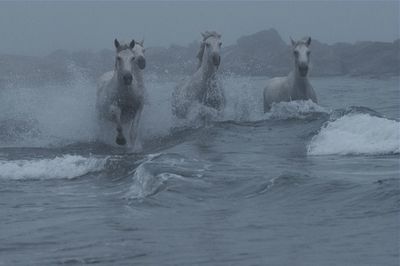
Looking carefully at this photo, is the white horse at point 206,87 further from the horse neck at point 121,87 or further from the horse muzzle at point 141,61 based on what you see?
the horse neck at point 121,87

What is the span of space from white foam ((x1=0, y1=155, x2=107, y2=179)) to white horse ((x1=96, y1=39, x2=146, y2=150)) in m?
1.05

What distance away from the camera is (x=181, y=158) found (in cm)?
1331

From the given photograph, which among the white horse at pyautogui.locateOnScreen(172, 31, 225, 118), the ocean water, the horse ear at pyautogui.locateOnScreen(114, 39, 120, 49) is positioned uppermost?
the horse ear at pyautogui.locateOnScreen(114, 39, 120, 49)

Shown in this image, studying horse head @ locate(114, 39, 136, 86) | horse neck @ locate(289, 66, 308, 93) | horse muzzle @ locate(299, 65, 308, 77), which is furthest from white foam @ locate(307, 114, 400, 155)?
horse head @ locate(114, 39, 136, 86)

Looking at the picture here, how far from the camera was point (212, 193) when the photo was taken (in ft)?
33.9

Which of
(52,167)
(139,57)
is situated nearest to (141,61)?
(139,57)

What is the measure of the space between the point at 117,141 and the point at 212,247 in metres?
7.00

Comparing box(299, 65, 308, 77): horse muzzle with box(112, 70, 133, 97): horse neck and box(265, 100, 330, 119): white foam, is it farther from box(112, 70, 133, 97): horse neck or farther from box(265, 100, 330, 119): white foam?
box(112, 70, 133, 97): horse neck

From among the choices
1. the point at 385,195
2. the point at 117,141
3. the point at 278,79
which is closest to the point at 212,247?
the point at 385,195

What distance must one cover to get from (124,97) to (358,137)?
4.00 m

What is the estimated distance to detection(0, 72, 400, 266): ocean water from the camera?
295 inches

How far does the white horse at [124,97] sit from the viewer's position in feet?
46.8

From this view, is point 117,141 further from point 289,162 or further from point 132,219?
point 132,219

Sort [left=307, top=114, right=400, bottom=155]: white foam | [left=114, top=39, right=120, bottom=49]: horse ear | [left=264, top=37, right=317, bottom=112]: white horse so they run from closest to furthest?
[left=307, top=114, right=400, bottom=155]: white foam
[left=114, top=39, right=120, bottom=49]: horse ear
[left=264, top=37, right=317, bottom=112]: white horse
